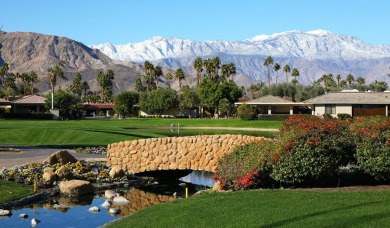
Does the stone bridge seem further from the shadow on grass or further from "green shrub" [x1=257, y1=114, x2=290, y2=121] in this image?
"green shrub" [x1=257, y1=114, x2=290, y2=121]

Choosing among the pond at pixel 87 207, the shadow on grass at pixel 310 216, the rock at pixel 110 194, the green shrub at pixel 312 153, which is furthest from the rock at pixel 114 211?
the shadow on grass at pixel 310 216

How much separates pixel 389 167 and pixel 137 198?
1138 centimetres

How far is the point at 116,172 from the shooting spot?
30.3m

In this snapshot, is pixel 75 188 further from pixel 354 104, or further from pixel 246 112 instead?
pixel 246 112

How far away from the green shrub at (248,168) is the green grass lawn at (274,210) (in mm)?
1337

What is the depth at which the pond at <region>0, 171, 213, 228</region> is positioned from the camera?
21.2 m

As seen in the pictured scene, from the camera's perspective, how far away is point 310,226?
13906 millimetres

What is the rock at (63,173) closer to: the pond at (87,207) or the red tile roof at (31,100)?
the pond at (87,207)

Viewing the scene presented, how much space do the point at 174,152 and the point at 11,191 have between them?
803 cm

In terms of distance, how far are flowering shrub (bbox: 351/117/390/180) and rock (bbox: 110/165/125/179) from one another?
13471 millimetres

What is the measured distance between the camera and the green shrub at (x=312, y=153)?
2028 centimetres

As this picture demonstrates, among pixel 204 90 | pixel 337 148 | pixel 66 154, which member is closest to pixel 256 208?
pixel 337 148

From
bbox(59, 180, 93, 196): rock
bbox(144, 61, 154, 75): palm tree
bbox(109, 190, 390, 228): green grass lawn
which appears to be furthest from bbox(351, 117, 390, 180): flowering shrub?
bbox(144, 61, 154, 75): palm tree

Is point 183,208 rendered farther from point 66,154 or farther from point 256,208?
point 66,154
